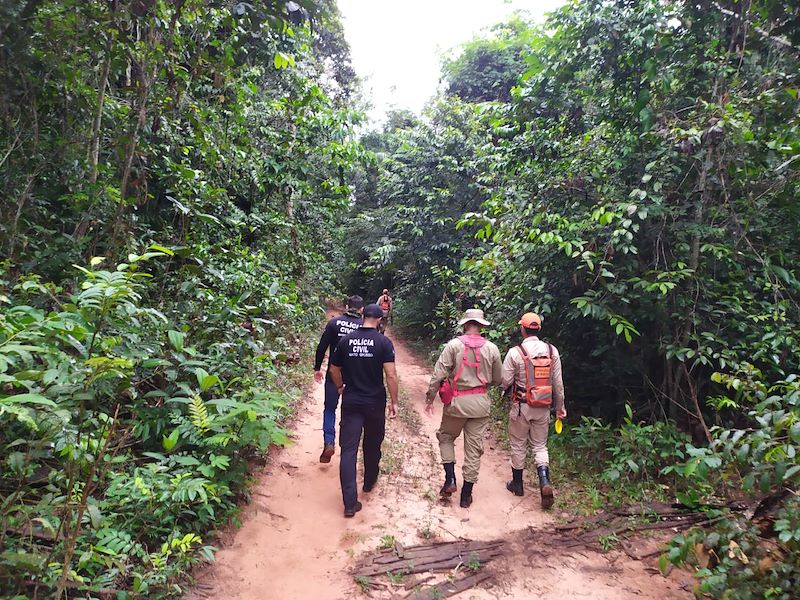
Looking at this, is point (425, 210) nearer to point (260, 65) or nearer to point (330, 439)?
point (260, 65)

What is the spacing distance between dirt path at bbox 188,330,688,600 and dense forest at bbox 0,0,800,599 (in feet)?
1.14

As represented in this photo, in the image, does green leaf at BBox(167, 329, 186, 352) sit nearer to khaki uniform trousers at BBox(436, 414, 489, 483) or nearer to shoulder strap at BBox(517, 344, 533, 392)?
khaki uniform trousers at BBox(436, 414, 489, 483)

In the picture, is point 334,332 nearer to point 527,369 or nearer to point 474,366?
point 474,366

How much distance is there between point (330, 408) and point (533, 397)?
211cm

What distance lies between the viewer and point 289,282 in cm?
812

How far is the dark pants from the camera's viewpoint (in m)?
4.09

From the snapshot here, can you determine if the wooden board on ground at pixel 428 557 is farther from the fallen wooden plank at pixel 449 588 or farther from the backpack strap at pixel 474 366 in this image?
the backpack strap at pixel 474 366

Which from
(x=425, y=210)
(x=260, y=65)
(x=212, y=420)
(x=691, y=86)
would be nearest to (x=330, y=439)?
(x=212, y=420)

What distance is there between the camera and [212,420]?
3.71 m

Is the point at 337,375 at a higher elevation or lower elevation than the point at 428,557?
higher

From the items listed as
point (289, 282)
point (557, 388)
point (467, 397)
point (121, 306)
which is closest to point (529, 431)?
point (557, 388)

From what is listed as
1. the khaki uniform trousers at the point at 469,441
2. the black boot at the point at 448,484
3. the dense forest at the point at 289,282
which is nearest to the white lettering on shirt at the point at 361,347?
the dense forest at the point at 289,282

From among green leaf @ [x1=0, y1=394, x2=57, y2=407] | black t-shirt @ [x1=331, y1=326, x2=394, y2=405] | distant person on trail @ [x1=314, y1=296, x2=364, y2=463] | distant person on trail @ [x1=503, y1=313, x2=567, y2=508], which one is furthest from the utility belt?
green leaf @ [x1=0, y1=394, x2=57, y2=407]

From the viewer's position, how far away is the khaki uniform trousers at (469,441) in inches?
177
